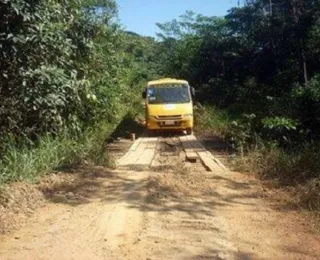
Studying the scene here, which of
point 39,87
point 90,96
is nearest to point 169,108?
point 90,96

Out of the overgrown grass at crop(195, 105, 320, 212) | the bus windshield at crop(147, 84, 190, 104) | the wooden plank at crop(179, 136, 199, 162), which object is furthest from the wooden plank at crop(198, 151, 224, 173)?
the bus windshield at crop(147, 84, 190, 104)

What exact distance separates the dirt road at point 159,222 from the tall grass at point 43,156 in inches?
18.7

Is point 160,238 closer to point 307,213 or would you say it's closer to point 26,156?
point 307,213

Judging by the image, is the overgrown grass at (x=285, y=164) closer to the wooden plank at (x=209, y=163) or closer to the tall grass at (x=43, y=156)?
the wooden plank at (x=209, y=163)

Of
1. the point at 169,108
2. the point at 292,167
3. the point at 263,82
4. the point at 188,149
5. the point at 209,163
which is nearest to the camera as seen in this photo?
the point at 292,167

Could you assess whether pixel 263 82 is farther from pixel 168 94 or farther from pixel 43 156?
pixel 43 156

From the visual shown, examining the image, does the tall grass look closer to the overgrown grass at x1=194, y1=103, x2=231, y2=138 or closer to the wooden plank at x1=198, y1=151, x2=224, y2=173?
the wooden plank at x1=198, y1=151, x2=224, y2=173

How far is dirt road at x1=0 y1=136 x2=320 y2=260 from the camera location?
460 cm

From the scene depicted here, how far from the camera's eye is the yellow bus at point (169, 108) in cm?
1540

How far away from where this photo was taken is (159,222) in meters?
5.46

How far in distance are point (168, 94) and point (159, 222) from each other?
10.9 meters

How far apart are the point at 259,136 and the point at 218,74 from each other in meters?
16.7

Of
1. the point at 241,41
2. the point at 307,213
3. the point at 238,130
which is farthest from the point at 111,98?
the point at 241,41

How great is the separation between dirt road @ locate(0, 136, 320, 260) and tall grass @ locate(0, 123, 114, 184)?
474mm
